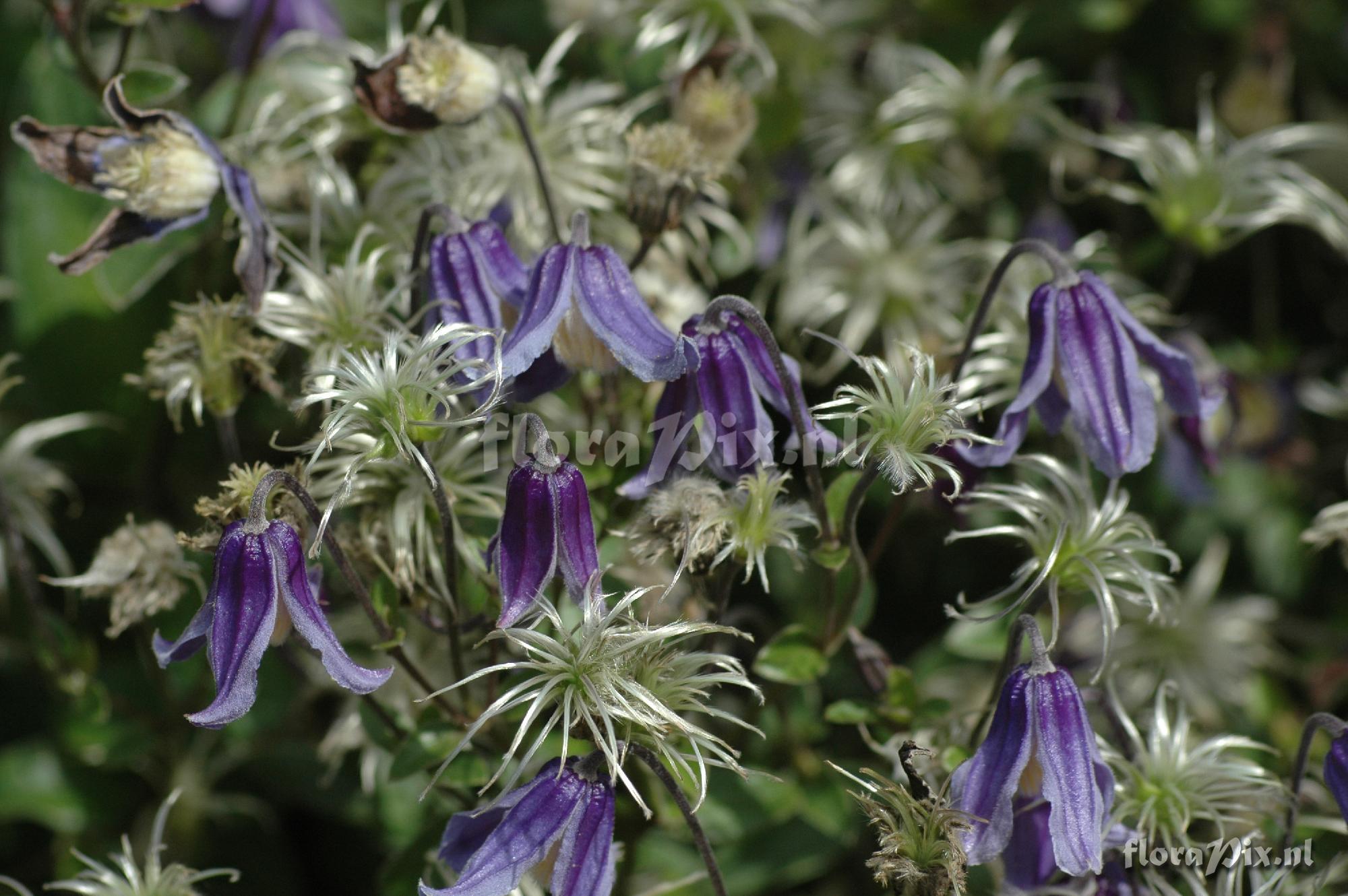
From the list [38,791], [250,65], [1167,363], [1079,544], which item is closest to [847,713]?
[1079,544]

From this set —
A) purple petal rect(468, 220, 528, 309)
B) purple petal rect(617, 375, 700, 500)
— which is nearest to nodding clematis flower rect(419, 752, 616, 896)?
purple petal rect(617, 375, 700, 500)

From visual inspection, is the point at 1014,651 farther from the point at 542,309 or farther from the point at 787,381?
the point at 542,309

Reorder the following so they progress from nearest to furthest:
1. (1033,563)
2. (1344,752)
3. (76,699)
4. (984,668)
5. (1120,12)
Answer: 1. (1344,752)
2. (1033,563)
3. (76,699)
4. (984,668)
5. (1120,12)

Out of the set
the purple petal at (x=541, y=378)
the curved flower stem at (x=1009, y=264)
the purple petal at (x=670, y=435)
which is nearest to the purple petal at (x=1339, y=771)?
the curved flower stem at (x=1009, y=264)

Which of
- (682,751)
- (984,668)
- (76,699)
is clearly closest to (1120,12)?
(984,668)

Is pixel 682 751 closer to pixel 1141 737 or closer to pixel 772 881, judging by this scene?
pixel 772 881

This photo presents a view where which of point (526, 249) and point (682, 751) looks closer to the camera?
point (682, 751)
